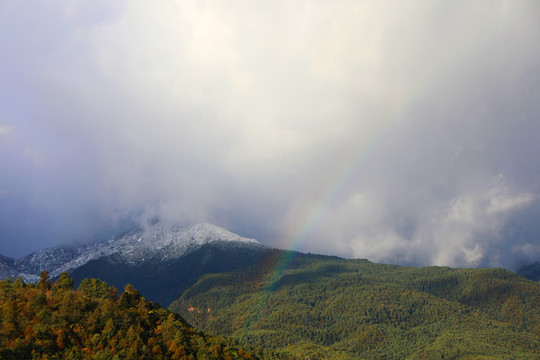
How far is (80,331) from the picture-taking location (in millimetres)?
156875

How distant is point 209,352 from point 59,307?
65858 millimetres

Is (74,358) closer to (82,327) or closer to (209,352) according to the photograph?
(82,327)

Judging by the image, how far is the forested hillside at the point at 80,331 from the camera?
142 metres

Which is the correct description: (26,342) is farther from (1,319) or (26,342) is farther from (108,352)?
(108,352)

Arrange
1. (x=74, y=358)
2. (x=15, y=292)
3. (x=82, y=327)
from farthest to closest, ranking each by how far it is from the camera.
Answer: (x=15, y=292) → (x=82, y=327) → (x=74, y=358)

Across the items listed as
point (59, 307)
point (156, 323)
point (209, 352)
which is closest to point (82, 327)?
point (59, 307)

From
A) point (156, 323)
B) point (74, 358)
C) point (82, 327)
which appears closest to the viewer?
point (74, 358)

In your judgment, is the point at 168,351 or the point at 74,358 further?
the point at 168,351

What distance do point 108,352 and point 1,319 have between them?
138ft

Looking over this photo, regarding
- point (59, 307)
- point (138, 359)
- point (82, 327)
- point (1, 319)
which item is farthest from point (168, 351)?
point (1, 319)

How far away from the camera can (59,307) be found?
533 feet

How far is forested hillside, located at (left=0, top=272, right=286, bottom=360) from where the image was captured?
14162 cm

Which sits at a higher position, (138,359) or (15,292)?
(15,292)

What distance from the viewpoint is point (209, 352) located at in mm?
182625
